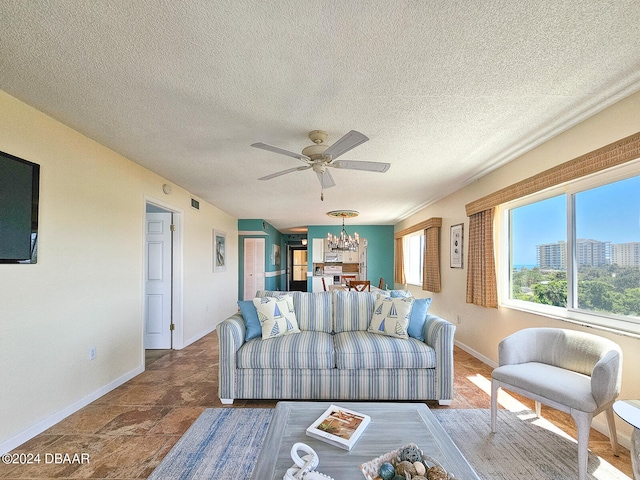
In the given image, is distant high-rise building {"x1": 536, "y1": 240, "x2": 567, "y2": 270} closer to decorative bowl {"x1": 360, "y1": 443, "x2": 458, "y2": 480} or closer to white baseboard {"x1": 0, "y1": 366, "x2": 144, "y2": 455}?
decorative bowl {"x1": 360, "y1": 443, "x2": 458, "y2": 480}

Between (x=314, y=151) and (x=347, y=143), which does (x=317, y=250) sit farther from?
(x=347, y=143)

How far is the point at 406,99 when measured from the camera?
2.08 metres

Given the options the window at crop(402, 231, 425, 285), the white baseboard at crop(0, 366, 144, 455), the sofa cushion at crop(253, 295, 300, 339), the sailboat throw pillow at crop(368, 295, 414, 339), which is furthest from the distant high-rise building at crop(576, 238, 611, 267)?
the white baseboard at crop(0, 366, 144, 455)

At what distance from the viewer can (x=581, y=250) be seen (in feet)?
8.51

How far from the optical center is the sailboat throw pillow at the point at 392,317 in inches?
114

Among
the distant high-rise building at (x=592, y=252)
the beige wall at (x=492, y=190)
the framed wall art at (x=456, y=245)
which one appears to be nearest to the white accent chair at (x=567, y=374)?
the beige wall at (x=492, y=190)

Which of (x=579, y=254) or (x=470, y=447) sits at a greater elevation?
(x=579, y=254)

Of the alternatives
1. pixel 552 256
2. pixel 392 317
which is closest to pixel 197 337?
pixel 392 317

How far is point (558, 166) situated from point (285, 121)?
2.31m

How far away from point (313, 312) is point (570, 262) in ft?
7.95

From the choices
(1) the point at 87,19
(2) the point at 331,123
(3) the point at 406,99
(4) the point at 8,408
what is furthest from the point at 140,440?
(3) the point at 406,99

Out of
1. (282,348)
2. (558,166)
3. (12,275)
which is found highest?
(558,166)

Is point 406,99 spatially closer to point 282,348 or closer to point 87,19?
point 87,19

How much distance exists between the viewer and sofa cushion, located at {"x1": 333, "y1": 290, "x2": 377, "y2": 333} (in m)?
3.26
